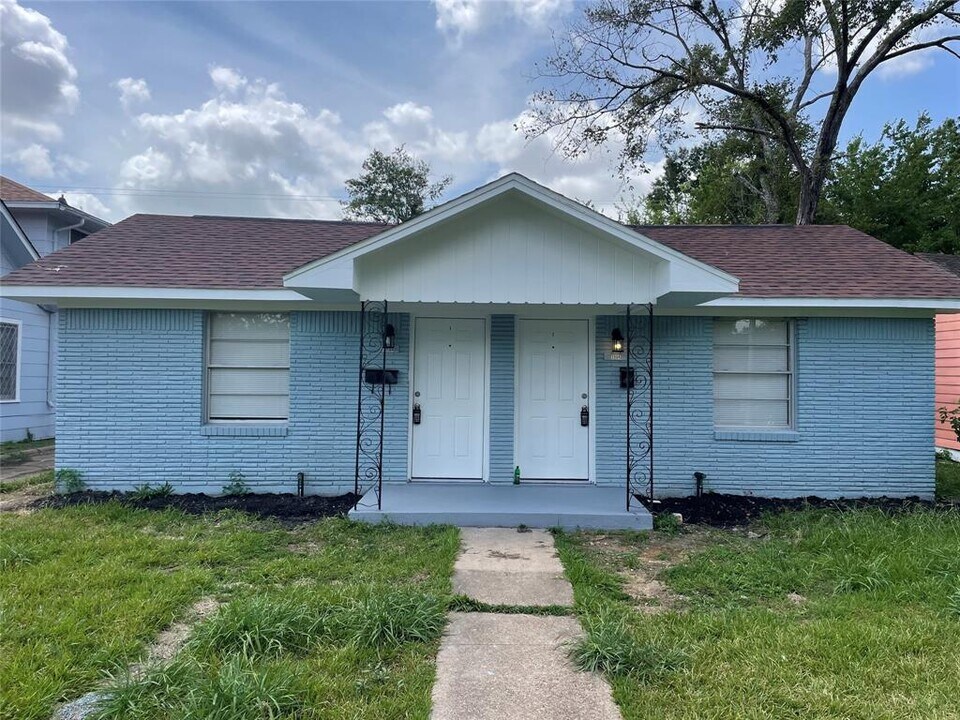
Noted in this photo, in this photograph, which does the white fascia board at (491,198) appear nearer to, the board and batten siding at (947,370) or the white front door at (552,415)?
the white front door at (552,415)

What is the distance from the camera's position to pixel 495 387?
7.14 m

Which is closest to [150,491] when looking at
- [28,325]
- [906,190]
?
[28,325]

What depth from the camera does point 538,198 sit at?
5.59 m

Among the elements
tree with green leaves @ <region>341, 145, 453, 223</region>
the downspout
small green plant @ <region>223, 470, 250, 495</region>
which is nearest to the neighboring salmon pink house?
small green plant @ <region>223, 470, 250, 495</region>

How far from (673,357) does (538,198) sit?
2981mm

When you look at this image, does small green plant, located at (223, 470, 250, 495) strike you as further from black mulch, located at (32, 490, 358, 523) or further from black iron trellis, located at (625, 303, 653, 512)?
black iron trellis, located at (625, 303, 653, 512)

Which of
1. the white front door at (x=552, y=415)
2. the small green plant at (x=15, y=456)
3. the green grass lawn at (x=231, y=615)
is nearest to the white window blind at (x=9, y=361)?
the small green plant at (x=15, y=456)

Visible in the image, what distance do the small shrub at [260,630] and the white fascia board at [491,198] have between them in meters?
3.19

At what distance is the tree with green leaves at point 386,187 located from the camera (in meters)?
31.5

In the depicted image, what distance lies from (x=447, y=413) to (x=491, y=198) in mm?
2930

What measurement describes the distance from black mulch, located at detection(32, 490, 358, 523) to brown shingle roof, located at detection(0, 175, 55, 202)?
8.72 meters

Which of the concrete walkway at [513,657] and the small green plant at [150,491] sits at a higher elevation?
the small green plant at [150,491]

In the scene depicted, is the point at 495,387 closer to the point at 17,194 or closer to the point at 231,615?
the point at 231,615

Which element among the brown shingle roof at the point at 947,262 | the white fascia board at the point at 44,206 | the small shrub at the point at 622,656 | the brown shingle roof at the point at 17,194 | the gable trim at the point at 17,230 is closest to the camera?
the small shrub at the point at 622,656
